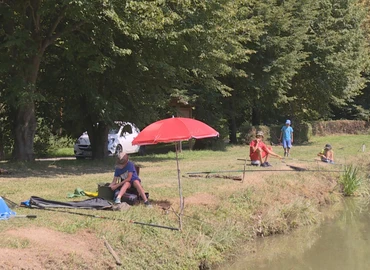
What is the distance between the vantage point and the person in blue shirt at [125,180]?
31.1ft

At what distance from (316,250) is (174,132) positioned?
404cm

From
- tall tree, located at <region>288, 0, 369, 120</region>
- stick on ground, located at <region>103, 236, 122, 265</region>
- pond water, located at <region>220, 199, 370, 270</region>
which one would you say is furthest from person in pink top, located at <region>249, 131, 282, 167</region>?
tall tree, located at <region>288, 0, 369, 120</region>

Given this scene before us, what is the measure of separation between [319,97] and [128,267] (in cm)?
2794

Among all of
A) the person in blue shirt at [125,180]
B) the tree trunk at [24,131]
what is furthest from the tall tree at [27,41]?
the person in blue shirt at [125,180]

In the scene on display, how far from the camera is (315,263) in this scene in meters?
9.38

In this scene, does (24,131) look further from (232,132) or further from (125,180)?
(232,132)

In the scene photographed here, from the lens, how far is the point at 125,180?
9.61m

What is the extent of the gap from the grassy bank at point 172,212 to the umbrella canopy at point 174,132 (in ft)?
4.46

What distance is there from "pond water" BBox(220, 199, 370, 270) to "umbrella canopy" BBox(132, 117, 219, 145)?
244cm

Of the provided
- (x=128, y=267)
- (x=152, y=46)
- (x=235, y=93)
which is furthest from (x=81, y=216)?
(x=235, y=93)

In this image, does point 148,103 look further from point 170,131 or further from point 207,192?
point 170,131

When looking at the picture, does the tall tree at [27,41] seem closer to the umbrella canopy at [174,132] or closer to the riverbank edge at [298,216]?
the umbrella canopy at [174,132]

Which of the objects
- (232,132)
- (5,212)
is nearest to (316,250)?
(5,212)

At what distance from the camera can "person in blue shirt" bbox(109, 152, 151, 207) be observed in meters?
9.48
